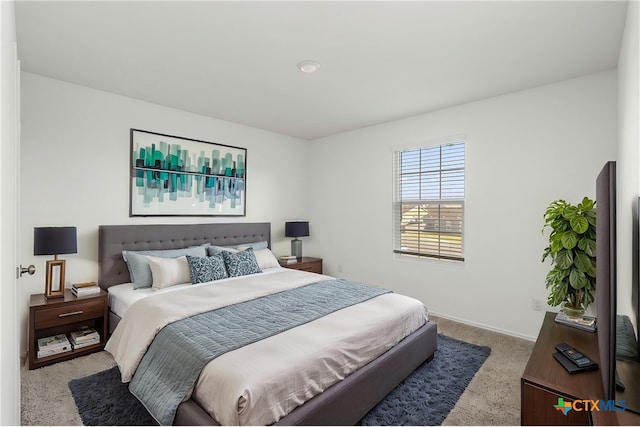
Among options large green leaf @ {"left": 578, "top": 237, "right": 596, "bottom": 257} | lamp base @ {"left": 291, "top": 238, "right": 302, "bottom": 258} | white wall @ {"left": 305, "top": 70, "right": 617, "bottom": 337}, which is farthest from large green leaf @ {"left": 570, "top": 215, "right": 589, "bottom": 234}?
lamp base @ {"left": 291, "top": 238, "right": 302, "bottom": 258}

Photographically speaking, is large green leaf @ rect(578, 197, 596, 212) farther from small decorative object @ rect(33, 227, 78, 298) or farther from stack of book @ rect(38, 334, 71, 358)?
stack of book @ rect(38, 334, 71, 358)

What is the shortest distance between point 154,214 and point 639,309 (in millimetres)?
4046

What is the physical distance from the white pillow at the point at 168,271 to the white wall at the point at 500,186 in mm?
2513

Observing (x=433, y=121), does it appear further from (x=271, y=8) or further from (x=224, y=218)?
(x=224, y=218)

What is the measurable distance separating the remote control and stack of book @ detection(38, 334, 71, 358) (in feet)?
12.6

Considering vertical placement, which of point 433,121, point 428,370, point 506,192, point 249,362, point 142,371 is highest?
point 433,121

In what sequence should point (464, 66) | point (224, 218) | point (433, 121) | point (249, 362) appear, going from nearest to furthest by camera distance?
point (249, 362) → point (464, 66) → point (433, 121) → point (224, 218)

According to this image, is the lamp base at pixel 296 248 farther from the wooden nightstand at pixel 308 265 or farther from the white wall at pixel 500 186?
the white wall at pixel 500 186

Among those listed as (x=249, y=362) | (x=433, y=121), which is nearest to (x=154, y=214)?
(x=249, y=362)

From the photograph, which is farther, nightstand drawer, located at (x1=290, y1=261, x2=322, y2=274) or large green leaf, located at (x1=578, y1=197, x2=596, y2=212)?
nightstand drawer, located at (x1=290, y1=261, x2=322, y2=274)

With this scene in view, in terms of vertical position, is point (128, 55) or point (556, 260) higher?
point (128, 55)

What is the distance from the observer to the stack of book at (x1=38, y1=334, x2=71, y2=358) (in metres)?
2.66

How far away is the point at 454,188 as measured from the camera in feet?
12.6

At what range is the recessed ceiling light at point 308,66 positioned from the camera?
2637 millimetres
